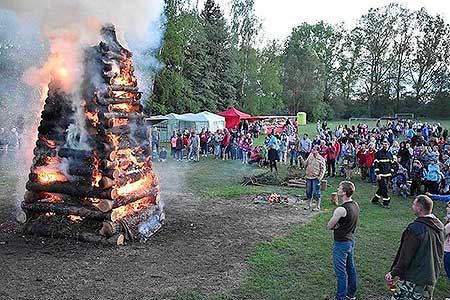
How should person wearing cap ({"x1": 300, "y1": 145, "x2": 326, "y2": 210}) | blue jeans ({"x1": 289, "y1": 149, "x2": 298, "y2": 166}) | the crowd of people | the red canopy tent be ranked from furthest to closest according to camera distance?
the red canopy tent
blue jeans ({"x1": 289, "y1": 149, "x2": 298, "y2": 166})
the crowd of people
person wearing cap ({"x1": 300, "y1": 145, "x2": 326, "y2": 210})

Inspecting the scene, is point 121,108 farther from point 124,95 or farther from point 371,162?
point 371,162

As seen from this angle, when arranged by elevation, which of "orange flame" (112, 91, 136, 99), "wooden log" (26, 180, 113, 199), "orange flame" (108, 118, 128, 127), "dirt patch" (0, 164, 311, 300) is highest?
"orange flame" (112, 91, 136, 99)

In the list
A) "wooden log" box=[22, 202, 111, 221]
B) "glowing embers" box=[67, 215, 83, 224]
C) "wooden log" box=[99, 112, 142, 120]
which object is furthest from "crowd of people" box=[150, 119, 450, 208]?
"glowing embers" box=[67, 215, 83, 224]

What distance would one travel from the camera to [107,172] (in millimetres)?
8812

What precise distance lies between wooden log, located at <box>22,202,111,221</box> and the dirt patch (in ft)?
1.98

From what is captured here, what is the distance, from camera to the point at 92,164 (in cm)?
903

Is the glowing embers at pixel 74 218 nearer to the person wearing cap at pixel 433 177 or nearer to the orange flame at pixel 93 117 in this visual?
the orange flame at pixel 93 117

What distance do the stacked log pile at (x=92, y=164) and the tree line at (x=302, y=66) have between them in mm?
23959

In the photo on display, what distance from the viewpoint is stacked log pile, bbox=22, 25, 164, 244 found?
8766 millimetres

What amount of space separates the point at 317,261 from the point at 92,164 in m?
5.12

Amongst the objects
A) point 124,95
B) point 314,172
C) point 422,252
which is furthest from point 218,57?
point 422,252

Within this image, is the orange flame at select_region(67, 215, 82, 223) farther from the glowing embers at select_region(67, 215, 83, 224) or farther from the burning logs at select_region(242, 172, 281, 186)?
the burning logs at select_region(242, 172, 281, 186)

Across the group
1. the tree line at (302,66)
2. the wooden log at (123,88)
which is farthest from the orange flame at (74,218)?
the tree line at (302,66)

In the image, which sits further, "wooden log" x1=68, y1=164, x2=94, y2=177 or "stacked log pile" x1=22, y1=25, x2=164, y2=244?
"wooden log" x1=68, y1=164, x2=94, y2=177
